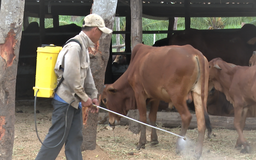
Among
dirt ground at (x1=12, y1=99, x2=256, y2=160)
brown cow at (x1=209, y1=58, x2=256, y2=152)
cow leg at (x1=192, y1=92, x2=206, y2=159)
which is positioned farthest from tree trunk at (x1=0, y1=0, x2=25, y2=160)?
brown cow at (x1=209, y1=58, x2=256, y2=152)

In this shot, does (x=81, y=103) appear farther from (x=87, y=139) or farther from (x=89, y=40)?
(x=87, y=139)

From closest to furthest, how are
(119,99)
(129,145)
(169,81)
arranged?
(169,81) → (129,145) → (119,99)

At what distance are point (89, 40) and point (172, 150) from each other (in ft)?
9.19

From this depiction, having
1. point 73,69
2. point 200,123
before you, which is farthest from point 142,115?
point 73,69

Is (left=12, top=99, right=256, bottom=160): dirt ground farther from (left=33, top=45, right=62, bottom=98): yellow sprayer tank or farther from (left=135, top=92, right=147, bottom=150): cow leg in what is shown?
(left=33, top=45, right=62, bottom=98): yellow sprayer tank

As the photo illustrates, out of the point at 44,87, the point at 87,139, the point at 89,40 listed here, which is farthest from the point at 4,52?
the point at 87,139

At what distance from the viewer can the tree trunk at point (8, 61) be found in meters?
3.54

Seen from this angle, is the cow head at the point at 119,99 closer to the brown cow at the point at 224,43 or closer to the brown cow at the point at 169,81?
the brown cow at the point at 169,81

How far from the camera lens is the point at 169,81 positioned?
5.21m

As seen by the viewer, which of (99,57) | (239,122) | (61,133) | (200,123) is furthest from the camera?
(239,122)

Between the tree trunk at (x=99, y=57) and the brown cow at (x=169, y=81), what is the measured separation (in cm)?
96

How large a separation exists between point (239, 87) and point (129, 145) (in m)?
2.16

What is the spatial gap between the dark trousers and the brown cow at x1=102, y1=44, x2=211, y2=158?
199cm

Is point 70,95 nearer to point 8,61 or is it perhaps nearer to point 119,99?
point 8,61
